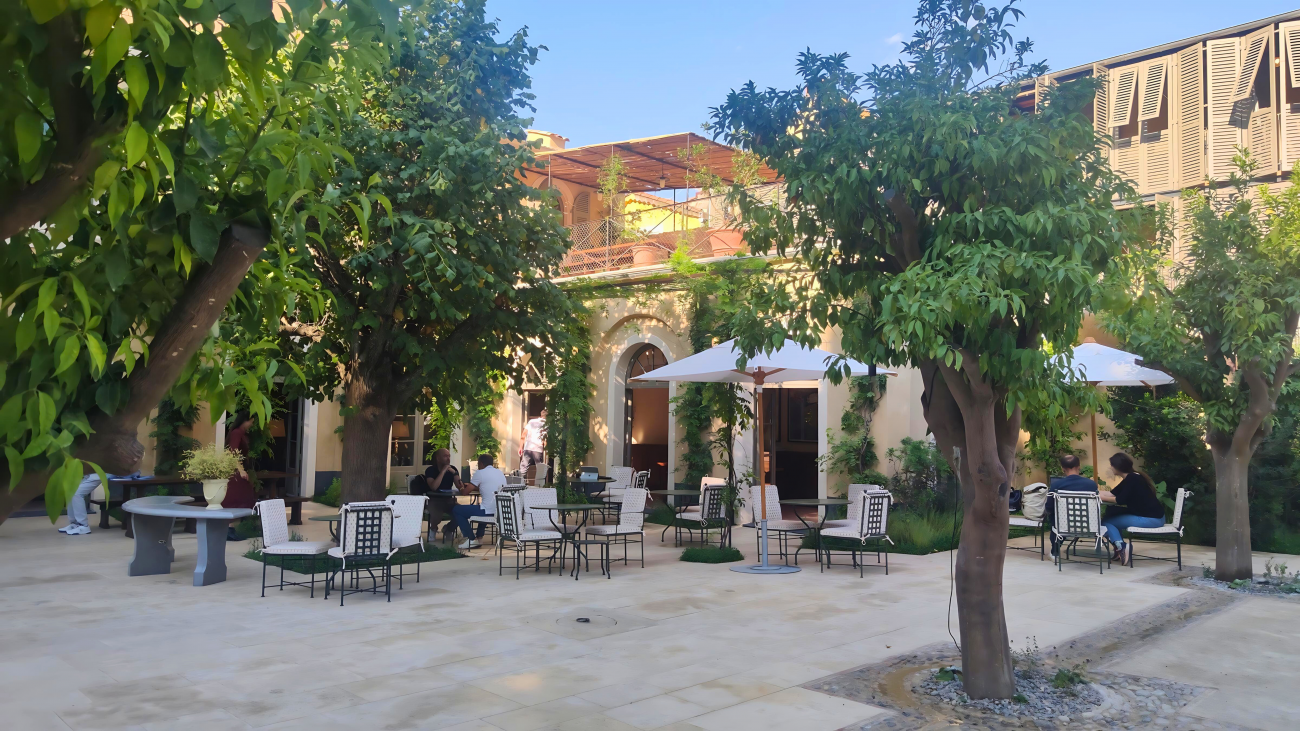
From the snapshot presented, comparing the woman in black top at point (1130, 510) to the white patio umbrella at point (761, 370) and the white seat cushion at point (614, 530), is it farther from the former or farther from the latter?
the white seat cushion at point (614, 530)

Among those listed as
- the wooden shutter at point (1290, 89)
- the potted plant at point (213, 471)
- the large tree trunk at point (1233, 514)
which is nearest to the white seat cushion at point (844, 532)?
the large tree trunk at point (1233, 514)

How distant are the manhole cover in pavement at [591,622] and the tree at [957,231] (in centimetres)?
268

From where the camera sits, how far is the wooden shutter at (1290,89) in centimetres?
1262

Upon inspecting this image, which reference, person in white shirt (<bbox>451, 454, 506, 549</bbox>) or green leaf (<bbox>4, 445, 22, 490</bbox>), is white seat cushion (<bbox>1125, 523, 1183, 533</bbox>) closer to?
person in white shirt (<bbox>451, 454, 506, 549</bbox>)

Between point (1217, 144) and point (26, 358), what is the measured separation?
616 inches

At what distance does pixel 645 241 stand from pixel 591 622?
10.2 meters

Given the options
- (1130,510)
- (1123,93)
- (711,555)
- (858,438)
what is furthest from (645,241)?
(1130,510)

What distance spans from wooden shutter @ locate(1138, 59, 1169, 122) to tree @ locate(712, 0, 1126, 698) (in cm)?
1077

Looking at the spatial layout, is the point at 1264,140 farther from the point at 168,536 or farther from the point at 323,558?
the point at 168,536

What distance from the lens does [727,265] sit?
14156 millimetres

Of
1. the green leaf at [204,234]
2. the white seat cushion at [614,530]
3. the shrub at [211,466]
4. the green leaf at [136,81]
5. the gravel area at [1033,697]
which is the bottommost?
the gravel area at [1033,697]

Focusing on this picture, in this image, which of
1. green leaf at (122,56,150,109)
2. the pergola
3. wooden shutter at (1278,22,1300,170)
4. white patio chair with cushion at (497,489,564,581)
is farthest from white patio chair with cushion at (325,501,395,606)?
wooden shutter at (1278,22,1300,170)

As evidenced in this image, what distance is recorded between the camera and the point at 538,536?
29.5 feet

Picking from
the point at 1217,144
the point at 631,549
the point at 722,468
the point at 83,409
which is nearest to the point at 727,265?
the point at 722,468
